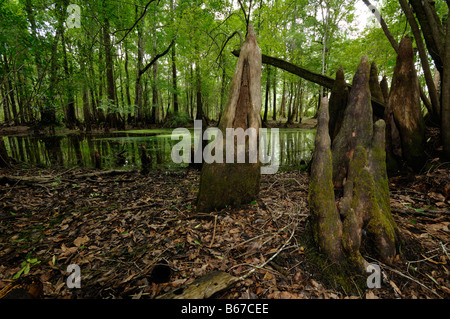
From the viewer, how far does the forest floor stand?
1.95 meters

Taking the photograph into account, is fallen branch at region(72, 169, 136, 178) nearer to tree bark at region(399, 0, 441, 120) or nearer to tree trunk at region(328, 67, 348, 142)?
tree trunk at region(328, 67, 348, 142)

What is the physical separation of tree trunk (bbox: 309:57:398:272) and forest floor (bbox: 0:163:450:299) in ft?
0.71

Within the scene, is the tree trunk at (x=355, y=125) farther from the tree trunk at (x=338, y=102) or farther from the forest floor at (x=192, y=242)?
the tree trunk at (x=338, y=102)

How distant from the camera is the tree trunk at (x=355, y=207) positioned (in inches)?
80.8

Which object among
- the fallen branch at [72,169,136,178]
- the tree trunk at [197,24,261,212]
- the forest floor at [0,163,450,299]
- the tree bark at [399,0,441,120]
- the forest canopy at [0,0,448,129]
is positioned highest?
the forest canopy at [0,0,448,129]

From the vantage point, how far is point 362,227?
2205 mm

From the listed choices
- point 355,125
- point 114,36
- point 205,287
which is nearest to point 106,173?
point 205,287

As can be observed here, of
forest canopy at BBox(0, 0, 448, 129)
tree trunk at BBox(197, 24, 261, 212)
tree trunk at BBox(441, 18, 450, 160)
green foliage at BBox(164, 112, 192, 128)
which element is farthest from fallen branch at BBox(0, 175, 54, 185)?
green foliage at BBox(164, 112, 192, 128)

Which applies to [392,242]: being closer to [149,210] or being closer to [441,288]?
[441,288]

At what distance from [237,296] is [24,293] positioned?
6.51ft

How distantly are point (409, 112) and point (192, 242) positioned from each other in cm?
507

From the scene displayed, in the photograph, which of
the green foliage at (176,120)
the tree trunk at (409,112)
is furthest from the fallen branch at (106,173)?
the green foliage at (176,120)

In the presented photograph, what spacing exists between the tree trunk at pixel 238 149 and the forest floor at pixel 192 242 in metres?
0.28

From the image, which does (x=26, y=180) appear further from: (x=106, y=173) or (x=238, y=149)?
(x=238, y=149)
